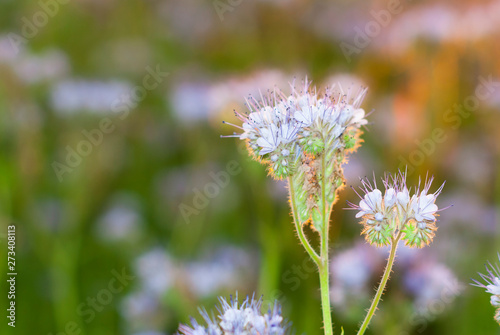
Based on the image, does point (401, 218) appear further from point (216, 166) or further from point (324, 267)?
point (216, 166)

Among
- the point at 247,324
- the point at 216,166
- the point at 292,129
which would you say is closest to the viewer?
the point at 247,324

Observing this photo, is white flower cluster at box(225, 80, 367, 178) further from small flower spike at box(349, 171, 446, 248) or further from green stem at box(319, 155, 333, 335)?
small flower spike at box(349, 171, 446, 248)

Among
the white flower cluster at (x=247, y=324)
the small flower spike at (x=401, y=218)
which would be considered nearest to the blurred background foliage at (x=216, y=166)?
the small flower spike at (x=401, y=218)

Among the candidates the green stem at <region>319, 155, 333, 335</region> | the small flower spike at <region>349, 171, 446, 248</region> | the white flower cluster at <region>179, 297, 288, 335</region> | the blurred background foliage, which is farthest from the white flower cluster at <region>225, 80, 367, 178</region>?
the blurred background foliage

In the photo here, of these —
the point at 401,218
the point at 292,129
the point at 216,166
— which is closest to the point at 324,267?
the point at 401,218

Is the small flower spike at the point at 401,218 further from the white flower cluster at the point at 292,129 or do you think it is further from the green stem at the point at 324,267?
the white flower cluster at the point at 292,129

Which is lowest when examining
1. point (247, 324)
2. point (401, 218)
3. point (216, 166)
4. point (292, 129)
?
point (247, 324)

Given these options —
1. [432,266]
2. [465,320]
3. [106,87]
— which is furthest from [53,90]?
[465,320]

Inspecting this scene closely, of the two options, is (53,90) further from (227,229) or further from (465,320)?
(465,320)
